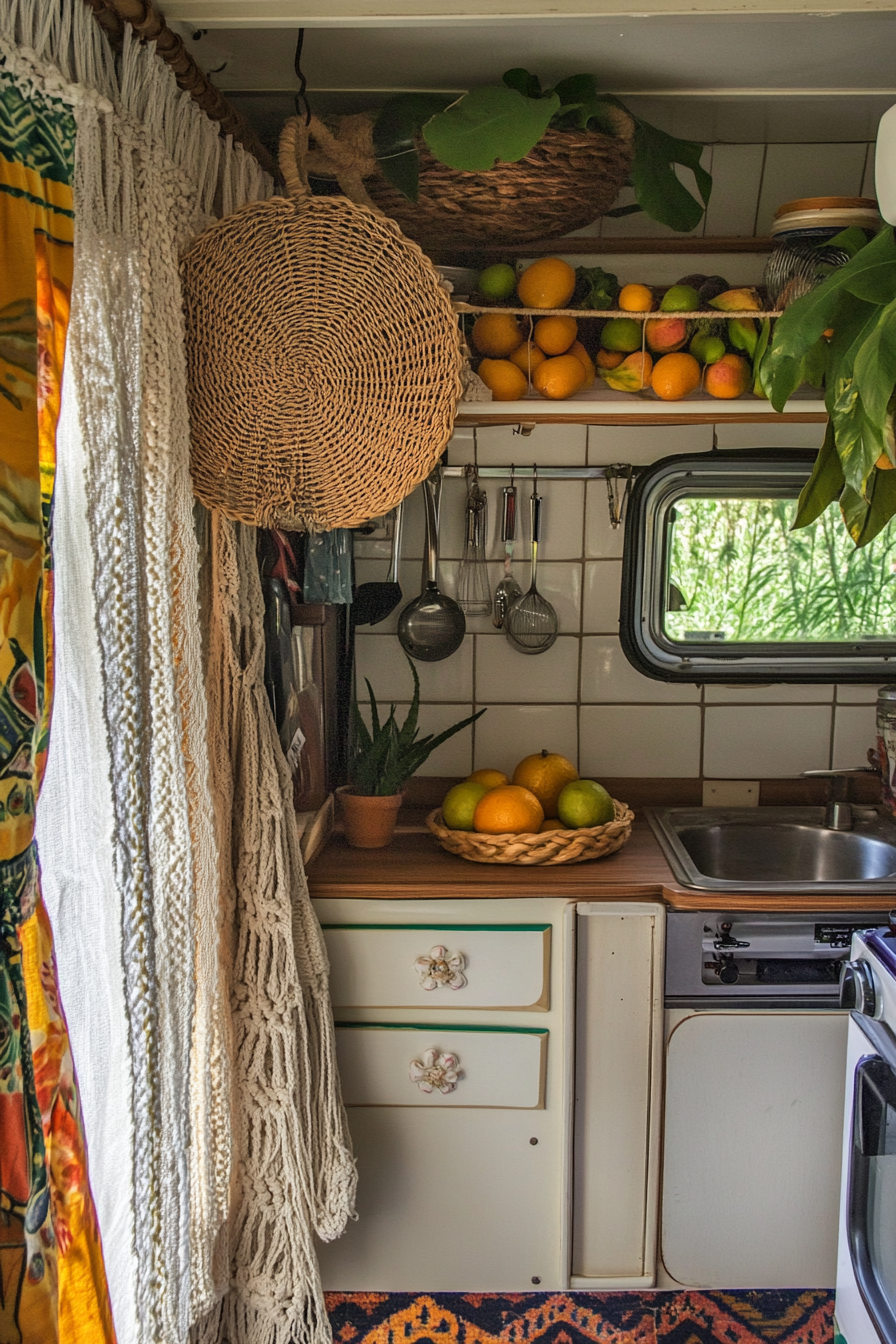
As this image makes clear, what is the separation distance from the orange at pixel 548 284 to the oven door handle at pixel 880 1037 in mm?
1156

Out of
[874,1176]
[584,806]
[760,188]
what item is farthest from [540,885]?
[760,188]

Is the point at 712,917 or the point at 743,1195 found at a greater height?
the point at 712,917

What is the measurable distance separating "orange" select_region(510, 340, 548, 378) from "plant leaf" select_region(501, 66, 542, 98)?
360 millimetres

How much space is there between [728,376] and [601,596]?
551mm

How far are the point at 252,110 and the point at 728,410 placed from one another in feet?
3.09

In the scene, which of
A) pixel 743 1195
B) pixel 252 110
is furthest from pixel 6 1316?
pixel 252 110

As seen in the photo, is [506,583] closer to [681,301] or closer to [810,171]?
[681,301]

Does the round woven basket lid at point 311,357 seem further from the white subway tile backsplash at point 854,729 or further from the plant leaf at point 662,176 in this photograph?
the white subway tile backsplash at point 854,729

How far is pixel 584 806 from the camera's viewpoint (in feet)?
5.82

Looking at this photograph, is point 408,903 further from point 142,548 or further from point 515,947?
point 142,548

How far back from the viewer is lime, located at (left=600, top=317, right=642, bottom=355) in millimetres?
1687

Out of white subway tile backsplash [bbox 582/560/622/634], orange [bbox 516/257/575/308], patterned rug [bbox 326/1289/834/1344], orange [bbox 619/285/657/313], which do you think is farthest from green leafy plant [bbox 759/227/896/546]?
patterned rug [bbox 326/1289/834/1344]

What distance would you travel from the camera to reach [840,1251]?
4.53 feet

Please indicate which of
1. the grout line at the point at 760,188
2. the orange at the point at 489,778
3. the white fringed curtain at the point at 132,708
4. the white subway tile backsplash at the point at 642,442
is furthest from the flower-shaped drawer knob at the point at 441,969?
the grout line at the point at 760,188
